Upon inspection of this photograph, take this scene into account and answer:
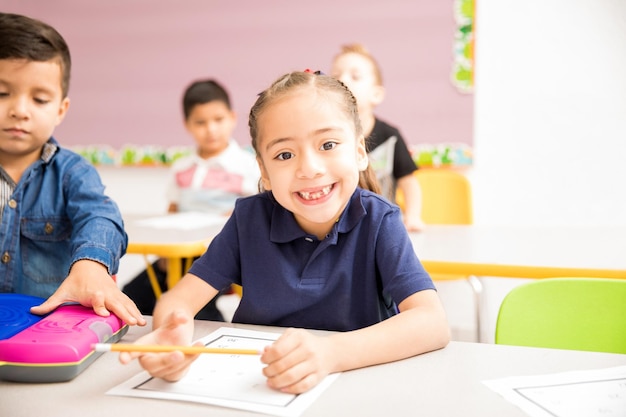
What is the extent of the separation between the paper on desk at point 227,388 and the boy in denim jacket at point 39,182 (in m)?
0.41

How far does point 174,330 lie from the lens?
2.78 ft

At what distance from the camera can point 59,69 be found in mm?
1313

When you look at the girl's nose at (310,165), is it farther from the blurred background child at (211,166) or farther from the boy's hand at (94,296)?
the blurred background child at (211,166)

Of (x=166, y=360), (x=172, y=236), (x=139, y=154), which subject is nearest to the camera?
(x=166, y=360)

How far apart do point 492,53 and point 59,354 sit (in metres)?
2.88

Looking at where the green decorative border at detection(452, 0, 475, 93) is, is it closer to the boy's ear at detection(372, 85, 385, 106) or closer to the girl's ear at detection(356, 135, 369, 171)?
the boy's ear at detection(372, 85, 385, 106)

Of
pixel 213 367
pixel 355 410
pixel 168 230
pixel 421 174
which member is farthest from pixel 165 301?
pixel 421 174

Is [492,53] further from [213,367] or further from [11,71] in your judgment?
[213,367]

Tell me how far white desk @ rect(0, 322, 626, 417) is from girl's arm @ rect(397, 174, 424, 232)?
4.24 ft

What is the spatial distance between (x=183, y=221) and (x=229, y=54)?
156 cm

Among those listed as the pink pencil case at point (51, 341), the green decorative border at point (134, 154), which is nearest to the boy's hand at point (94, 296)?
the pink pencil case at point (51, 341)

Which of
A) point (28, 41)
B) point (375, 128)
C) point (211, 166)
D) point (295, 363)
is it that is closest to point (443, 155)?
point (375, 128)

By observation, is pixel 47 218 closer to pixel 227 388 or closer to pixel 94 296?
pixel 94 296

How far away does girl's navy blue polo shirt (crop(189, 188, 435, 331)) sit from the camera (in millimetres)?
1107
